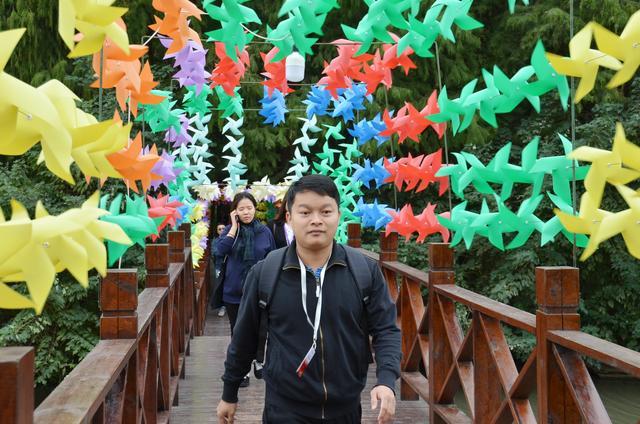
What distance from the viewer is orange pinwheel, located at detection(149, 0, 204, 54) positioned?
3.39m

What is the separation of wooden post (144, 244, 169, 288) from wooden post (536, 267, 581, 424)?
2.71m

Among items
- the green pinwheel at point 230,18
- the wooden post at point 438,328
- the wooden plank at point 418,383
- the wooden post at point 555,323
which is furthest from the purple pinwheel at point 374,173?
the wooden post at point 555,323

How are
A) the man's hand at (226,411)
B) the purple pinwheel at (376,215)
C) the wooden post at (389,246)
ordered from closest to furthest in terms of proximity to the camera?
1. the man's hand at (226,411)
2. the purple pinwheel at (376,215)
3. the wooden post at (389,246)

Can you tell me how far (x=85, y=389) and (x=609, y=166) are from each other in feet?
4.58

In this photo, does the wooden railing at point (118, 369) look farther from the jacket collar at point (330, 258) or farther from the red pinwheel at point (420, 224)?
the red pinwheel at point (420, 224)

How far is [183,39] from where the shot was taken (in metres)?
3.65

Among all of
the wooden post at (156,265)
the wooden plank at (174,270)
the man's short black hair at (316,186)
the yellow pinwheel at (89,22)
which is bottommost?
the wooden plank at (174,270)

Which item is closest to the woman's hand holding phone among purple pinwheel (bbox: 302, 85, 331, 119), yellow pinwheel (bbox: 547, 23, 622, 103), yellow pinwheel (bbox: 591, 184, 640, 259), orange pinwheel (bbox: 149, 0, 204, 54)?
purple pinwheel (bbox: 302, 85, 331, 119)

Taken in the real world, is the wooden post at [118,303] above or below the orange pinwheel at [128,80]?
below

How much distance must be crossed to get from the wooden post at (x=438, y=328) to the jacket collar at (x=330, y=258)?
1.95 meters

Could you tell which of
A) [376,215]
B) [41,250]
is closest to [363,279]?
[41,250]

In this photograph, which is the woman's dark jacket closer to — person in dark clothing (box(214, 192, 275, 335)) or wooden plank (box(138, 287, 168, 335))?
person in dark clothing (box(214, 192, 275, 335))

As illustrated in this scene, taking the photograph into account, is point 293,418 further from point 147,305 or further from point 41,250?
point 41,250

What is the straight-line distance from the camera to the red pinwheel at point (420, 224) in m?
4.59
